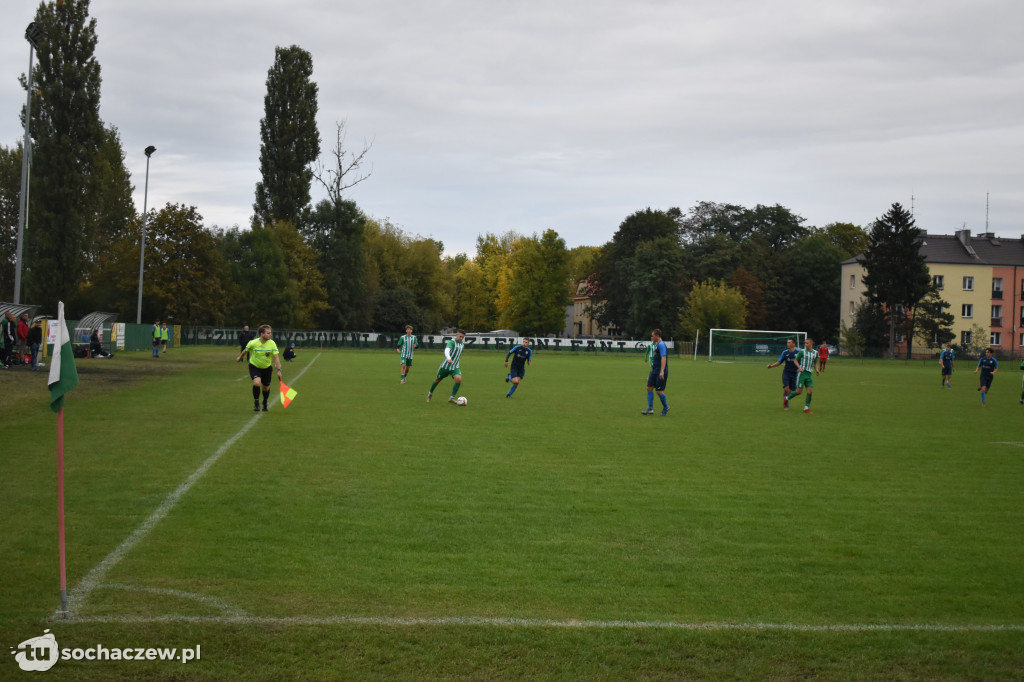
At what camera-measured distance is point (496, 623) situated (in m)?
5.56

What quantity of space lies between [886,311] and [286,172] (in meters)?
54.5

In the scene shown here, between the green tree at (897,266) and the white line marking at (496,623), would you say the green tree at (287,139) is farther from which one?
the white line marking at (496,623)

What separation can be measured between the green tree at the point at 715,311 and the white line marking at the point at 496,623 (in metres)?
72.8

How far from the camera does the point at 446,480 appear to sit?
421 inches

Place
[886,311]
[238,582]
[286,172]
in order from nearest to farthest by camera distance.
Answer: [238,582] < [286,172] < [886,311]

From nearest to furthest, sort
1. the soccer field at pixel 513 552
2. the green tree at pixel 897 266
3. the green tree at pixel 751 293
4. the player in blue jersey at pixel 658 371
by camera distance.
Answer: the soccer field at pixel 513 552, the player in blue jersey at pixel 658 371, the green tree at pixel 897 266, the green tree at pixel 751 293

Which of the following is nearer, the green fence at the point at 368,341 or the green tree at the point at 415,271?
→ the green fence at the point at 368,341

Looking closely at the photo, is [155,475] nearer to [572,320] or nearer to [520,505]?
[520,505]

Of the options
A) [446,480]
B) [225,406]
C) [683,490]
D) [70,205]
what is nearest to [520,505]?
[446,480]

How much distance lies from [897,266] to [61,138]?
6530 centimetres

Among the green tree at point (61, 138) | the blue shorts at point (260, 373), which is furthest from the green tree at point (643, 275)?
the blue shorts at point (260, 373)

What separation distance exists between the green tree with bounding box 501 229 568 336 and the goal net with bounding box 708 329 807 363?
2841cm

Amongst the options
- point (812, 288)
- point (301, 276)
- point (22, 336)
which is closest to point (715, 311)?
point (812, 288)

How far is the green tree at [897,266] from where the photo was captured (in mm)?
75562
